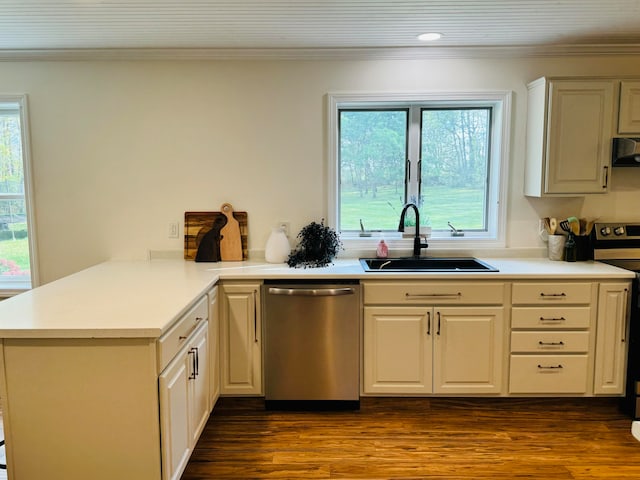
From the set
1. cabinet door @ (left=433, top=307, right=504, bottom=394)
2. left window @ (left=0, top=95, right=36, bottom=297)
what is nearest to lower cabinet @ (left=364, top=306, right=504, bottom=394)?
cabinet door @ (left=433, top=307, right=504, bottom=394)

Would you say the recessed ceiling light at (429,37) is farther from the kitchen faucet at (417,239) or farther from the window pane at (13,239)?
the window pane at (13,239)

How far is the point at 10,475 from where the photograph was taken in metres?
1.90

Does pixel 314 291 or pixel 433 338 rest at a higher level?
pixel 314 291

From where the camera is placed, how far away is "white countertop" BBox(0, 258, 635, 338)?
1839 mm

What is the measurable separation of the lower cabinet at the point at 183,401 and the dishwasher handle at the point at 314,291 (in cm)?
48

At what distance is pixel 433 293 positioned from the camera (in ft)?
9.75

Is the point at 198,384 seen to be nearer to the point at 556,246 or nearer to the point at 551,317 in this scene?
the point at 551,317

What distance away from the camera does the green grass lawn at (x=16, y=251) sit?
3611 millimetres

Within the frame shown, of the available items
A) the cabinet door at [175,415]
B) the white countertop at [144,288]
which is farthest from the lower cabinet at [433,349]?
the cabinet door at [175,415]

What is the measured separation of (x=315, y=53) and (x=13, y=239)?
254 centimetres

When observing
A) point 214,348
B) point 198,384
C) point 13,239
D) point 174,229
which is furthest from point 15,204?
point 198,384

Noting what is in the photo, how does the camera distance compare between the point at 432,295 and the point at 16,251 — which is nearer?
the point at 432,295

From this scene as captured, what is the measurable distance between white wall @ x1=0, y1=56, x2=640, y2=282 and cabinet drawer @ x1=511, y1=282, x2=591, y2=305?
59cm

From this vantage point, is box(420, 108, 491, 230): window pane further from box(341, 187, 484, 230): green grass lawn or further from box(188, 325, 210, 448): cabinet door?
box(188, 325, 210, 448): cabinet door
